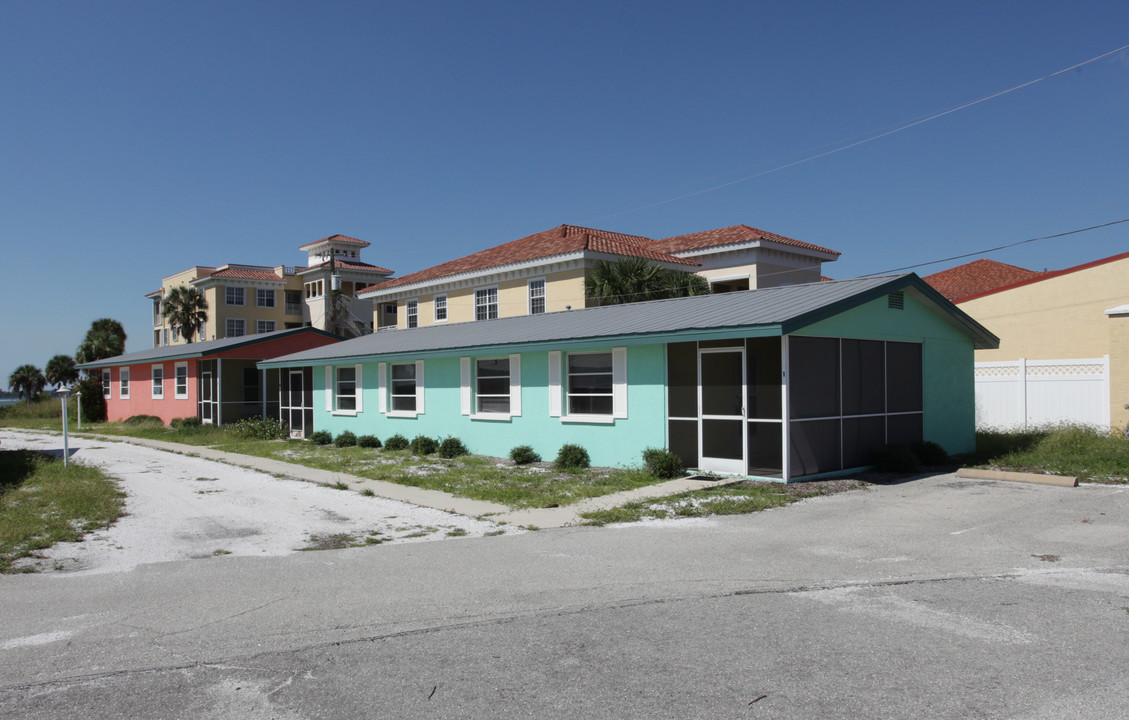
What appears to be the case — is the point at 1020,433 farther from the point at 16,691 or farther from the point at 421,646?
the point at 16,691

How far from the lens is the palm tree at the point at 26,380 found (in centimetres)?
6669

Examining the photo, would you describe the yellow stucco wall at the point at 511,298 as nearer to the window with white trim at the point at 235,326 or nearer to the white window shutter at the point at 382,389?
the white window shutter at the point at 382,389

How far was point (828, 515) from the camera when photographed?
11188 mm

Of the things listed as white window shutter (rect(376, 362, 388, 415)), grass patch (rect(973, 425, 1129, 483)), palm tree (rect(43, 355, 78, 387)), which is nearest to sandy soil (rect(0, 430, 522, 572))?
white window shutter (rect(376, 362, 388, 415))

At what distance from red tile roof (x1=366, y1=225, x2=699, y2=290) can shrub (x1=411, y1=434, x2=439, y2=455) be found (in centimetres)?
1042

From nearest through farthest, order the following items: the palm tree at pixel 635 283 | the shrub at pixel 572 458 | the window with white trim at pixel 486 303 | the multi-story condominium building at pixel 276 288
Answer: the shrub at pixel 572 458 < the palm tree at pixel 635 283 < the window with white trim at pixel 486 303 < the multi-story condominium building at pixel 276 288

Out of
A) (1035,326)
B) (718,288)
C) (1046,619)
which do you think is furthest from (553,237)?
(1046,619)

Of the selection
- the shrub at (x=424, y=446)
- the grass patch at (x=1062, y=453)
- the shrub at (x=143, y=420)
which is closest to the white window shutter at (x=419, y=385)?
the shrub at (x=424, y=446)

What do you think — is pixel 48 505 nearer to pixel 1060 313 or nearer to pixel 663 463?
pixel 663 463

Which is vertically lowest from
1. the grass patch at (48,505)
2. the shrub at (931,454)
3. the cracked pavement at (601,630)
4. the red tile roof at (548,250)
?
the grass patch at (48,505)

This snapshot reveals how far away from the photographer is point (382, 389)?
2373cm

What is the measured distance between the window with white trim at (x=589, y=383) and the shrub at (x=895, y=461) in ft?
18.2

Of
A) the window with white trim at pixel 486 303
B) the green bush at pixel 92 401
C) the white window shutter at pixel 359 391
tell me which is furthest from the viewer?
the green bush at pixel 92 401

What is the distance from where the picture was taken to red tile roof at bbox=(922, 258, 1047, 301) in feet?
128
